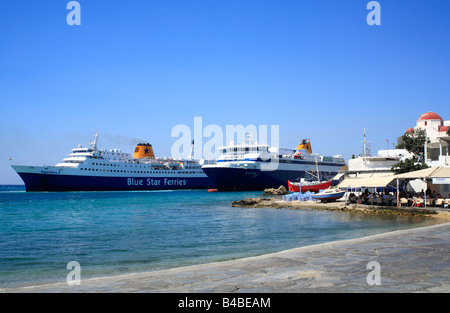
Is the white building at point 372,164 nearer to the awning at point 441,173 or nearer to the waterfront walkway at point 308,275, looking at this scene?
the awning at point 441,173

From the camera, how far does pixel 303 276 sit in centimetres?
566

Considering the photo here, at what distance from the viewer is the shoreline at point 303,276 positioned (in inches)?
199

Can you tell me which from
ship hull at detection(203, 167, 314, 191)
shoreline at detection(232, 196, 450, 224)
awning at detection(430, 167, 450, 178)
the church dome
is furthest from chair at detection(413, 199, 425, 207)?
ship hull at detection(203, 167, 314, 191)

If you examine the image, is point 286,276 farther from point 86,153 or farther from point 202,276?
point 86,153

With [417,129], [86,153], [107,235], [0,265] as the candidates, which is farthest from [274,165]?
[0,265]

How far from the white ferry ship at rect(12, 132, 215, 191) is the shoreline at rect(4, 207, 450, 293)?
6754cm

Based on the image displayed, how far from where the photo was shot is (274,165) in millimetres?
69625

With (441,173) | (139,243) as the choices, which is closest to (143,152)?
(441,173)

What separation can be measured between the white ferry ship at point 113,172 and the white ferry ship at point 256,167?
13.2 meters

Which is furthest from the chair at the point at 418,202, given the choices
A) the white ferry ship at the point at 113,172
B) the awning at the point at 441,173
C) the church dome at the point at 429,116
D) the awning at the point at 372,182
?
the white ferry ship at the point at 113,172

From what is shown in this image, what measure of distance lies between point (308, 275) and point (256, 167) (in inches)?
2413

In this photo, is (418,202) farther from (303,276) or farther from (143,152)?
(143,152)

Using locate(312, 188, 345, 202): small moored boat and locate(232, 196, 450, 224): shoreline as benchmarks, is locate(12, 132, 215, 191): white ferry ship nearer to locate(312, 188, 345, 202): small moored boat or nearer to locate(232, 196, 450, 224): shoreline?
locate(232, 196, 450, 224): shoreline

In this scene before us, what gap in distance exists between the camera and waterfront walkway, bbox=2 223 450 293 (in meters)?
5.07
